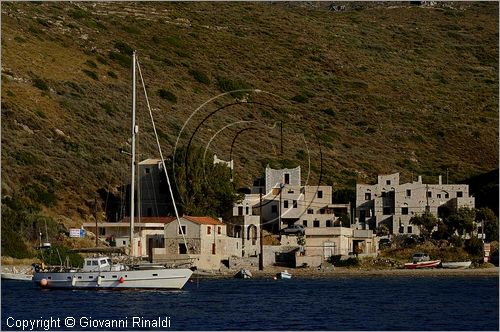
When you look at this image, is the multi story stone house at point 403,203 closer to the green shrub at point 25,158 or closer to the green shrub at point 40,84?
the green shrub at point 25,158

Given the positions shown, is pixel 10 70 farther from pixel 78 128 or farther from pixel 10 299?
pixel 10 299

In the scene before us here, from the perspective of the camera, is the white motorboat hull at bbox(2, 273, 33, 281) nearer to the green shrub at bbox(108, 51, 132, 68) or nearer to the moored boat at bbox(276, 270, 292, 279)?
the moored boat at bbox(276, 270, 292, 279)

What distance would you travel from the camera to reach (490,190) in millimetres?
131375

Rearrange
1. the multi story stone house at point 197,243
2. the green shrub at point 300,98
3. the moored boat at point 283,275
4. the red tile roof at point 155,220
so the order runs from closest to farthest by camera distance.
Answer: the moored boat at point 283,275
the multi story stone house at point 197,243
the red tile roof at point 155,220
the green shrub at point 300,98

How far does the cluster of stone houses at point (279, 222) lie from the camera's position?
9925cm

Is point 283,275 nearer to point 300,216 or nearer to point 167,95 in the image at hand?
point 300,216

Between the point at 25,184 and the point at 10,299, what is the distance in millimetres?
41274

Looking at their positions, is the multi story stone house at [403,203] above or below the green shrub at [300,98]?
below

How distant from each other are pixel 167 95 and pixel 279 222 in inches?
2010

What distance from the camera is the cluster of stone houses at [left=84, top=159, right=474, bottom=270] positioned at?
99250 millimetres

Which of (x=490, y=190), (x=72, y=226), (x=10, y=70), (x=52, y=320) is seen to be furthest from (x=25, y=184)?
(x=52, y=320)

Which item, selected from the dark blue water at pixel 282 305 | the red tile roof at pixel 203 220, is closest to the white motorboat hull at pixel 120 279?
the dark blue water at pixel 282 305

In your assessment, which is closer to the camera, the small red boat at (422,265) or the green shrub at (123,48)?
the small red boat at (422,265)

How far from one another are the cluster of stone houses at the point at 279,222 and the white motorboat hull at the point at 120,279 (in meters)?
12.6
